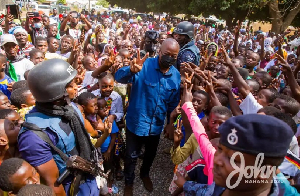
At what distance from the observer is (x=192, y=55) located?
11.9 ft

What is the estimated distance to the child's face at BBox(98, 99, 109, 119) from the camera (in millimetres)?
3219

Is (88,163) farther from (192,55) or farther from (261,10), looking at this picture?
(261,10)

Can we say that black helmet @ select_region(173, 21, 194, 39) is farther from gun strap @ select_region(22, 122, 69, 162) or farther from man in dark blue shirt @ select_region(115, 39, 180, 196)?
gun strap @ select_region(22, 122, 69, 162)

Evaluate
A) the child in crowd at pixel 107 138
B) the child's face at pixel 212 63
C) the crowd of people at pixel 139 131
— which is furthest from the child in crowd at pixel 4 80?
the child's face at pixel 212 63

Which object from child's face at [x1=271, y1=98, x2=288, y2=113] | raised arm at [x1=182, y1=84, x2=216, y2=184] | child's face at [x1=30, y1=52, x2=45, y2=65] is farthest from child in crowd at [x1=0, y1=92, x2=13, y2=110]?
child's face at [x1=271, y1=98, x2=288, y2=113]

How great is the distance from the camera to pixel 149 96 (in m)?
2.99

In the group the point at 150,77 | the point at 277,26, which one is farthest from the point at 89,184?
the point at 277,26

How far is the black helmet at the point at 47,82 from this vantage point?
5.60ft

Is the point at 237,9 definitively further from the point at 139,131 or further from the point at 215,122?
the point at 215,122

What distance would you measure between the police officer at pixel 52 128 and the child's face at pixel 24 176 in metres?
0.04

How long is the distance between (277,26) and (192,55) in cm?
1712

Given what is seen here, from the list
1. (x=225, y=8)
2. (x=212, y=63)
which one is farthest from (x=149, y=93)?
(x=225, y=8)

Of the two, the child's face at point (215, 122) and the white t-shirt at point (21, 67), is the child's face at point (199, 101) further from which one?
the white t-shirt at point (21, 67)

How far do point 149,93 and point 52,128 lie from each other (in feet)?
4.96
